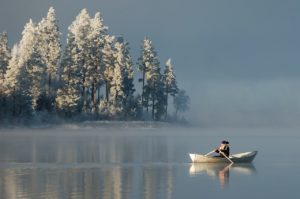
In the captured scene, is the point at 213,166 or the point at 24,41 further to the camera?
the point at 24,41

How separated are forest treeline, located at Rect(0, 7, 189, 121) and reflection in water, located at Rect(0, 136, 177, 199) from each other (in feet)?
150

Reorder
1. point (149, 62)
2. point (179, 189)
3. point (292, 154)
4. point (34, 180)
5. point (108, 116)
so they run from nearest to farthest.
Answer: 1. point (179, 189)
2. point (34, 180)
3. point (292, 154)
4. point (108, 116)
5. point (149, 62)

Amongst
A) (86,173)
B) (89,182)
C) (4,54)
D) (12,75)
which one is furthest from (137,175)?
(4,54)

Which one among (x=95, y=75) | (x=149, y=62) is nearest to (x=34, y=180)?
(x=95, y=75)

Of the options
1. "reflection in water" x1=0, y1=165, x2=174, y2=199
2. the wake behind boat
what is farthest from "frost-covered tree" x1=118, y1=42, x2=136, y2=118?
"reflection in water" x1=0, y1=165, x2=174, y2=199

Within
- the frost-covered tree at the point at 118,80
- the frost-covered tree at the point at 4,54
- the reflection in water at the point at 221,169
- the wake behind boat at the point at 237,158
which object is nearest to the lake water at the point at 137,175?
the reflection in water at the point at 221,169

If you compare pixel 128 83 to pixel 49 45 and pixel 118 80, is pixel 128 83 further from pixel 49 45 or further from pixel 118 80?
pixel 49 45

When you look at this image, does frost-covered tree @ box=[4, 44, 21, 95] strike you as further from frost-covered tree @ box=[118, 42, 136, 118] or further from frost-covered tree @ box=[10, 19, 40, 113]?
frost-covered tree @ box=[118, 42, 136, 118]

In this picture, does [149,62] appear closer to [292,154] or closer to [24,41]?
[24,41]

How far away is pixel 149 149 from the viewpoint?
66188 mm

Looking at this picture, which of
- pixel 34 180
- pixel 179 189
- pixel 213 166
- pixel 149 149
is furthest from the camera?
pixel 149 149

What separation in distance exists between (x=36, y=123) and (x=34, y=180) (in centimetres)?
7609

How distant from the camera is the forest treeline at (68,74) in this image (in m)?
110

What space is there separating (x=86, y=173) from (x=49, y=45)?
252ft
